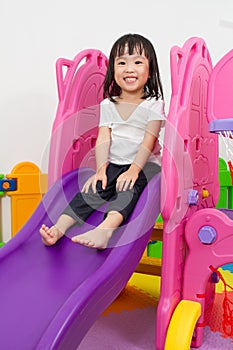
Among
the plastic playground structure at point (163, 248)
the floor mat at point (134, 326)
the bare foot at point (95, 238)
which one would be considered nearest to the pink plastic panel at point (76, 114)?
the plastic playground structure at point (163, 248)

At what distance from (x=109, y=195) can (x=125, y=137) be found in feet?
0.60

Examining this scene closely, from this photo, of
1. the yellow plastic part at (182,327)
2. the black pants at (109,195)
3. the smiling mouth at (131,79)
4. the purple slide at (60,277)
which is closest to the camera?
the purple slide at (60,277)

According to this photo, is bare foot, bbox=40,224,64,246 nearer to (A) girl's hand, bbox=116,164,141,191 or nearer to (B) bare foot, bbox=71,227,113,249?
(B) bare foot, bbox=71,227,113,249

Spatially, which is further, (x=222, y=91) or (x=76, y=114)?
(x=76, y=114)

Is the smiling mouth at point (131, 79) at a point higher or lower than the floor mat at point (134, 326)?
higher

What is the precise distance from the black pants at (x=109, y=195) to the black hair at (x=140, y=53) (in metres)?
0.23

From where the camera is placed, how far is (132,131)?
1298 mm

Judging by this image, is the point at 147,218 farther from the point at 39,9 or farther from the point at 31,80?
the point at 39,9

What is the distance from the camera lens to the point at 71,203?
1.25 metres

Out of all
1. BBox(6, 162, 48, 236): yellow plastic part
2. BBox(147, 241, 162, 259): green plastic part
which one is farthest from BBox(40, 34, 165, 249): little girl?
BBox(147, 241, 162, 259): green plastic part

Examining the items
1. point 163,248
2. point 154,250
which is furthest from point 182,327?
point 154,250

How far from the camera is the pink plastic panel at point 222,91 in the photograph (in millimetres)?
1068

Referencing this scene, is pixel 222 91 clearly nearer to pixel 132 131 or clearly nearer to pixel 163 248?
pixel 132 131

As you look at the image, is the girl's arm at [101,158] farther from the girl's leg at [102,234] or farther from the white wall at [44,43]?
the white wall at [44,43]
